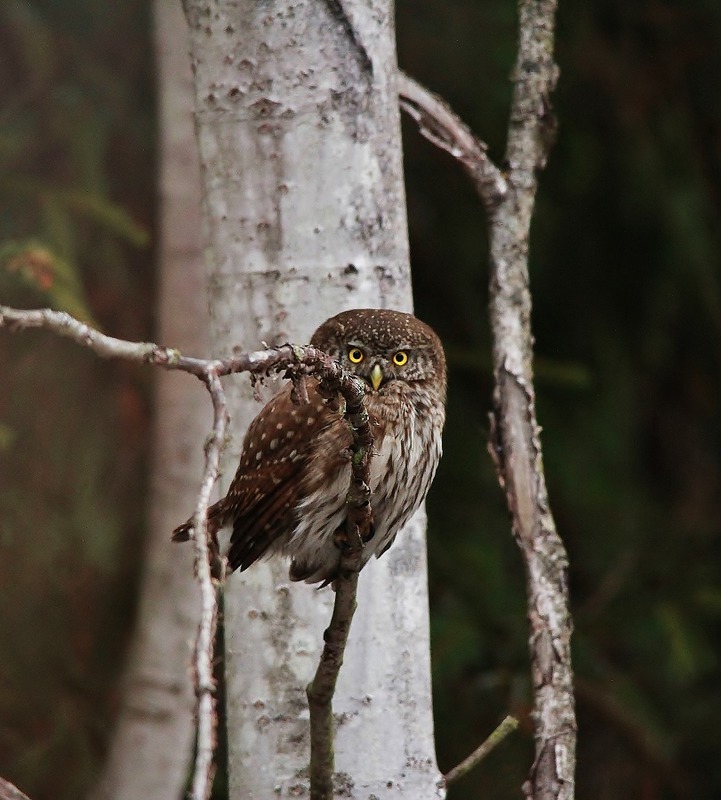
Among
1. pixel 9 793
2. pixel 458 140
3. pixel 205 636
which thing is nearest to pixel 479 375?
pixel 458 140

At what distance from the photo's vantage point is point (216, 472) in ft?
4.31

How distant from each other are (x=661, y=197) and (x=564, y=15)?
2.57 ft

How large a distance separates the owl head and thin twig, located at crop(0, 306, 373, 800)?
0.58 m

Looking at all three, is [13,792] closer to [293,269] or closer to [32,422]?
[293,269]

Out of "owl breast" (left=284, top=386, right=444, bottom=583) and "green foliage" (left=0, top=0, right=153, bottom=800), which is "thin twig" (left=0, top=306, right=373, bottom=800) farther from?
"green foliage" (left=0, top=0, right=153, bottom=800)

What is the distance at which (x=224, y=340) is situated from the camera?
2535 mm

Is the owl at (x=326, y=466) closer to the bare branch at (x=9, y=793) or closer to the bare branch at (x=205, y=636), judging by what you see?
the bare branch at (x=9, y=793)

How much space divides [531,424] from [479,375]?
6.71 feet

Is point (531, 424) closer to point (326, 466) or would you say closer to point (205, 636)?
point (326, 466)

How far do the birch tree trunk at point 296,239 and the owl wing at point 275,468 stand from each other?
0.24 ft

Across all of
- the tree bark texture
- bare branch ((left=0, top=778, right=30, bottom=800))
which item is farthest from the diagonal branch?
bare branch ((left=0, top=778, right=30, bottom=800))

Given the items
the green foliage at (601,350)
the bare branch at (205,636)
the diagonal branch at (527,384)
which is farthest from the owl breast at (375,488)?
the green foliage at (601,350)

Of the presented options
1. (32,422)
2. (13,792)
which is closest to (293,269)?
(13,792)

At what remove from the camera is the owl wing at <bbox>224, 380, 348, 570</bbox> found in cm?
249
